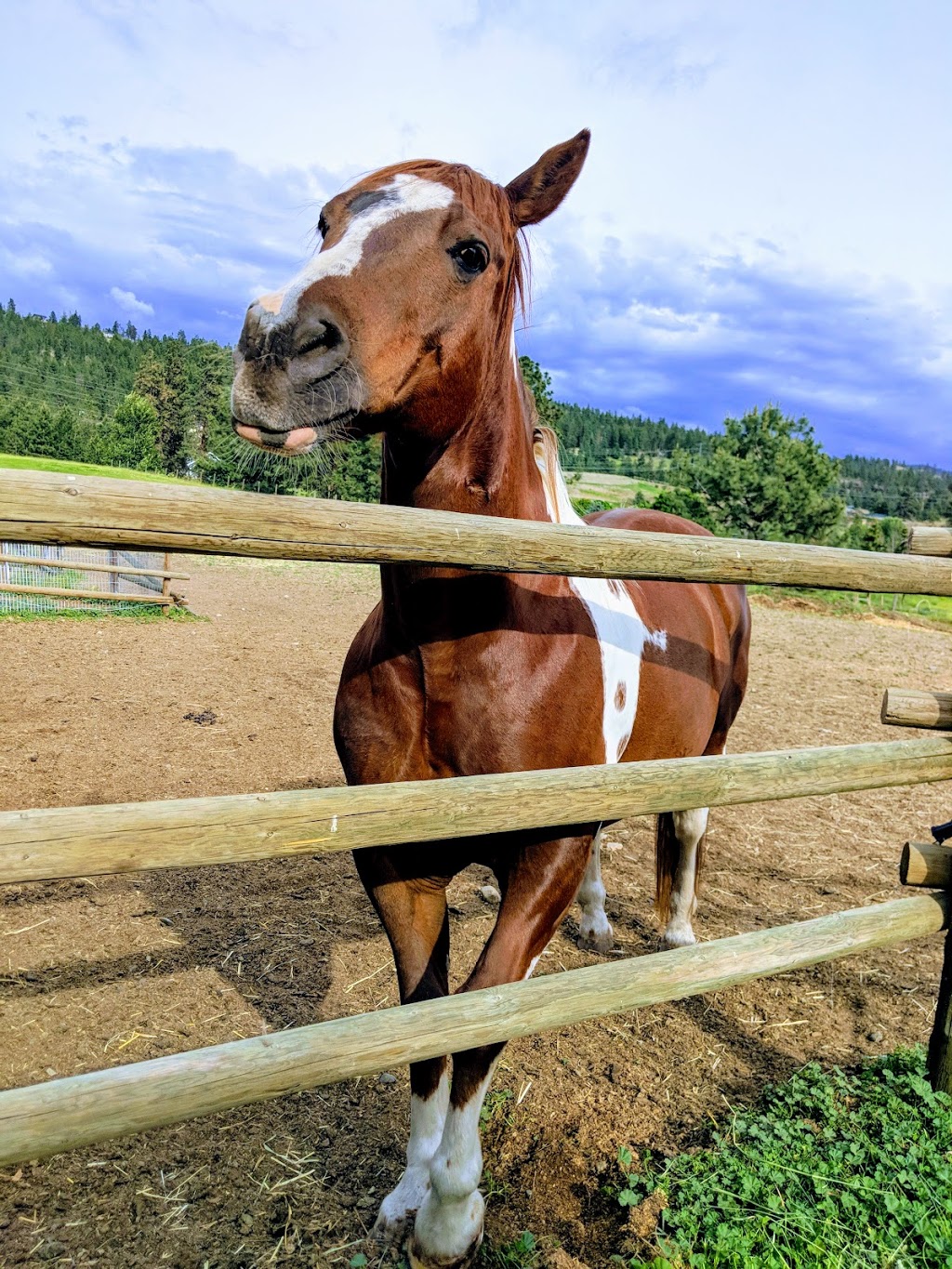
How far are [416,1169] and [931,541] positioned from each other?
95.9 inches

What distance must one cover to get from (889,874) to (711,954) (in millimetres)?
3500

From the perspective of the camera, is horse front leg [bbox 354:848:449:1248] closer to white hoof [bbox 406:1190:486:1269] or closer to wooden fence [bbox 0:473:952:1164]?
white hoof [bbox 406:1190:486:1269]

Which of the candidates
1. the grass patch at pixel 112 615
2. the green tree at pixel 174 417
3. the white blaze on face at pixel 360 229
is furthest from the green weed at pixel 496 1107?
the green tree at pixel 174 417

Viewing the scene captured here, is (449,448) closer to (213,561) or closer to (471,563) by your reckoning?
(471,563)

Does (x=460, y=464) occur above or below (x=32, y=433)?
below

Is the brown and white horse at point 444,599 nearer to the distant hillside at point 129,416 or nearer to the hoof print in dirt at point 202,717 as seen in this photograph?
the hoof print in dirt at point 202,717

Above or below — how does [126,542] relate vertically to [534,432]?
below

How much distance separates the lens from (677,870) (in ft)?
12.9

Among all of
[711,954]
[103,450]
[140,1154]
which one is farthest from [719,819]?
[103,450]

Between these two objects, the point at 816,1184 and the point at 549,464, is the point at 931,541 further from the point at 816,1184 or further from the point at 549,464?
the point at 816,1184

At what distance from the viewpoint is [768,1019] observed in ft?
11.0

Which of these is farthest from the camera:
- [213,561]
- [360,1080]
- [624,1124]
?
[213,561]

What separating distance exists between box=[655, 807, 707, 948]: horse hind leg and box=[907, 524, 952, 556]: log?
1765 mm

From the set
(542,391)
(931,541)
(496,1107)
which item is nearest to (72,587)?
(496,1107)
